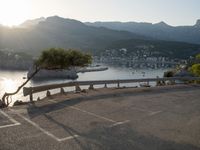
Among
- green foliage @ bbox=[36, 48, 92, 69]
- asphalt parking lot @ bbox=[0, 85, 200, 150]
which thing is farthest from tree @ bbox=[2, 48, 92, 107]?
asphalt parking lot @ bbox=[0, 85, 200, 150]

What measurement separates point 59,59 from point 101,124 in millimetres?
9404

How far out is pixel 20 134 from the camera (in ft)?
29.0

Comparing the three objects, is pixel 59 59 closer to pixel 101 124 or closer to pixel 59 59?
pixel 59 59

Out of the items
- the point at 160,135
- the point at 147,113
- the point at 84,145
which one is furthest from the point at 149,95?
the point at 84,145

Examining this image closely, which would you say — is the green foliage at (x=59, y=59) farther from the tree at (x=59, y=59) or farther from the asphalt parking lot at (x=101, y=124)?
the asphalt parking lot at (x=101, y=124)

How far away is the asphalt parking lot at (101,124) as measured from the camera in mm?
8250

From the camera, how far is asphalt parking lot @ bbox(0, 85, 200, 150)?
8.25 meters

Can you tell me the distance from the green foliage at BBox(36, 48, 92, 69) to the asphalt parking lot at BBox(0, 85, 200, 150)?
4239mm

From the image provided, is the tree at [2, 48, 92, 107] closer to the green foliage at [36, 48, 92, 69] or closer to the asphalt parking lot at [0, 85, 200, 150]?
the green foliage at [36, 48, 92, 69]

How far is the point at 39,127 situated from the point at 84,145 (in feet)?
7.20

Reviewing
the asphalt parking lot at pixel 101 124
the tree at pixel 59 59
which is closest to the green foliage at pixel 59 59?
the tree at pixel 59 59

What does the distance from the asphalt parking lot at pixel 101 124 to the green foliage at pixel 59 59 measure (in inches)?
167

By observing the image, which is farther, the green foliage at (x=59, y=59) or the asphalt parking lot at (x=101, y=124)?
the green foliage at (x=59, y=59)

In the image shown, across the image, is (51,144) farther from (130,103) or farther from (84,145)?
(130,103)
